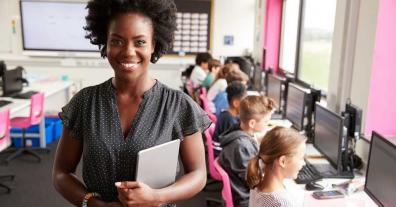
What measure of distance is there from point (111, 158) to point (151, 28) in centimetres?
41

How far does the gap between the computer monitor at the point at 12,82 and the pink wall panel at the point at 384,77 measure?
154 inches

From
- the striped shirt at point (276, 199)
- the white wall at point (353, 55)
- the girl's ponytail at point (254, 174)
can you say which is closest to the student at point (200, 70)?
the white wall at point (353, 55)

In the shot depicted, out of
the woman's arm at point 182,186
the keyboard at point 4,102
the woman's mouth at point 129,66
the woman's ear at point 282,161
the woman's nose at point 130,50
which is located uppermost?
the woman's nose at point 130,50

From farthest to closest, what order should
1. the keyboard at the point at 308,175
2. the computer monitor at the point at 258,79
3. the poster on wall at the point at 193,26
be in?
1. the poster on wall at the point at 193,26
2. the computer monitor at the point at 258,79
3. the keyboard at the point at 308,175

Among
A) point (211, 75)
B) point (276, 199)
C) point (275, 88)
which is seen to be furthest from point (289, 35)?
point (276, 199)

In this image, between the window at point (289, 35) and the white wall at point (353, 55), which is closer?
the white wall at point (353, 55)

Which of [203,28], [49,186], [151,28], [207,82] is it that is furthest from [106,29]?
[203,28]

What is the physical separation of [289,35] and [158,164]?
16.6ft

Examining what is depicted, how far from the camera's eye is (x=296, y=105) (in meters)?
3.39

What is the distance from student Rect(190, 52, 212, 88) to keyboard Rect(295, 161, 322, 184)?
3376 mm

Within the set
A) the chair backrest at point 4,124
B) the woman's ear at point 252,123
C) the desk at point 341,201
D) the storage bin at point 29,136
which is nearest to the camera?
the desk at point 341,201

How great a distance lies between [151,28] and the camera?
46.4 inches

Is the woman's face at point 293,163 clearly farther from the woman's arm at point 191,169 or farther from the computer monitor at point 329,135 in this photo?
the woman's arm at point 191,169

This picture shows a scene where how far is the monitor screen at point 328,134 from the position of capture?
2.36 meters
